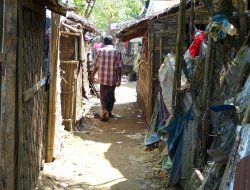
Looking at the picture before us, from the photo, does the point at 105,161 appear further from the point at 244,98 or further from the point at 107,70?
the point at 107,70

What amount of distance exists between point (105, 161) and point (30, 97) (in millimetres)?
3511

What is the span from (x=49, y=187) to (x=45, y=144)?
1027 millimetres

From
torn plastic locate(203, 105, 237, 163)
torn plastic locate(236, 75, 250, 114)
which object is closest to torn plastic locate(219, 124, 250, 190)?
torn plastic locate(203, 105, 237, 163)

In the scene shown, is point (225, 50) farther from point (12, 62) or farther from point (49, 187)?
point (49, 187)

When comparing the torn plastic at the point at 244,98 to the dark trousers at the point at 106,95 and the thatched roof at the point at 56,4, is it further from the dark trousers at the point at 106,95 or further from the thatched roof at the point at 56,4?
the dark trousers at the point at 106,95

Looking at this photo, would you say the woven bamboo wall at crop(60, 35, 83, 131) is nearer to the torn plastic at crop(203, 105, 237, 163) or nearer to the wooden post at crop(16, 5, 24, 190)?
the torn plastic at crop(203, 105, 237, 163)

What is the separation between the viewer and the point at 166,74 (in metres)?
7.23

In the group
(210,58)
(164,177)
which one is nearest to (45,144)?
(164,177)

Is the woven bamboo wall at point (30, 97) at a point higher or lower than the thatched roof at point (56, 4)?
lower

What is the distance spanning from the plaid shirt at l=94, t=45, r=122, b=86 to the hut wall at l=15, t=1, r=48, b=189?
225 inches

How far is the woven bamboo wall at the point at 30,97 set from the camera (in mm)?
4215

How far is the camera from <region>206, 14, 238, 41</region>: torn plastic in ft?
15.3

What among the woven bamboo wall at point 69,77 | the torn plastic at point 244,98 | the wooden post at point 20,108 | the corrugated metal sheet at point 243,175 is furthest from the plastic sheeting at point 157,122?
the corrugated metal sheet at point 243,175

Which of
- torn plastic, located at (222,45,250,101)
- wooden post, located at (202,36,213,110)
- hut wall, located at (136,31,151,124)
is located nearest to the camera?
torn plastic, located at (222,45,250,101)
